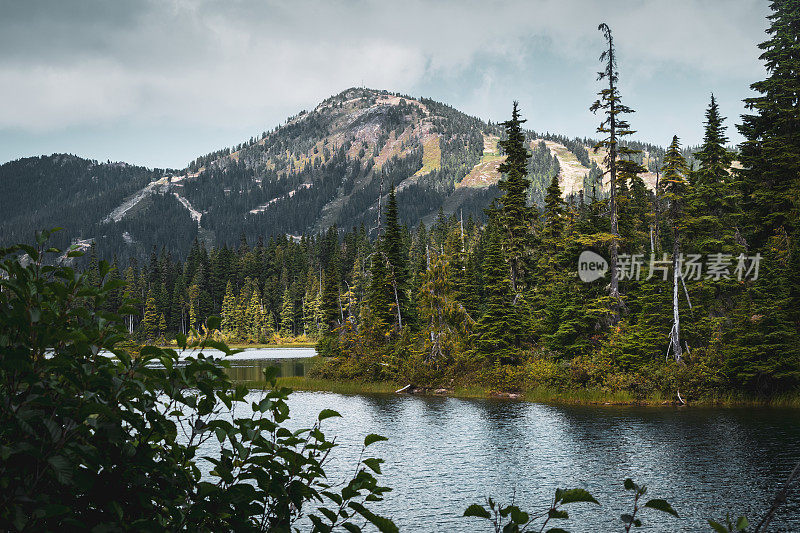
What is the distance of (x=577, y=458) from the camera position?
22531 mm

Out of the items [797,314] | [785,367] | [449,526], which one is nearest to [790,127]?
[797,314]

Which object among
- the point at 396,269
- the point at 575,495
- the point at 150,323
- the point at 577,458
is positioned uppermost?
the point at 396,269

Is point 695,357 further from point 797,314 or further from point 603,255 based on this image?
point 603,255

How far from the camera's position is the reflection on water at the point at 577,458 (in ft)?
55.0

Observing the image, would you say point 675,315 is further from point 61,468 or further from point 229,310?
point 229,310

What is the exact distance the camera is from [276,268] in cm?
14862

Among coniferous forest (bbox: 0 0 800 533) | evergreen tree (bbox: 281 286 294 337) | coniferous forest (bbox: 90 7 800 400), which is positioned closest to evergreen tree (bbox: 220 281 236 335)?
evergreen tree (bbox: 281 286 294 337)

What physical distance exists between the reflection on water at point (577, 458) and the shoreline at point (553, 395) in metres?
1.99

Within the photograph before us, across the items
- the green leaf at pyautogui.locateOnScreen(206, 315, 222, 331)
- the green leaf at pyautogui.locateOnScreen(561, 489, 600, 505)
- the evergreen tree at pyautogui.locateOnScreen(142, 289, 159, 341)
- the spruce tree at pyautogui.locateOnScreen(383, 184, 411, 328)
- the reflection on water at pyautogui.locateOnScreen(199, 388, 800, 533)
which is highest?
the spruce tree at pyautogui.locateOnScreen(383, 184, 411, 328)

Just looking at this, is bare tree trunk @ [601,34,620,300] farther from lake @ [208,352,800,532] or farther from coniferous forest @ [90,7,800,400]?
lake @ [208,352,800,532]

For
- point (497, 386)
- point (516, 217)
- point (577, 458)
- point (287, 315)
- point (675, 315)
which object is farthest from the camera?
point (287, 315)

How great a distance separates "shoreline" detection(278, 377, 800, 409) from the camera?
1362 inches

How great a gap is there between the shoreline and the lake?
6.10 feet

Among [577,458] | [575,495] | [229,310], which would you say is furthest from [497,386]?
[229,310]
